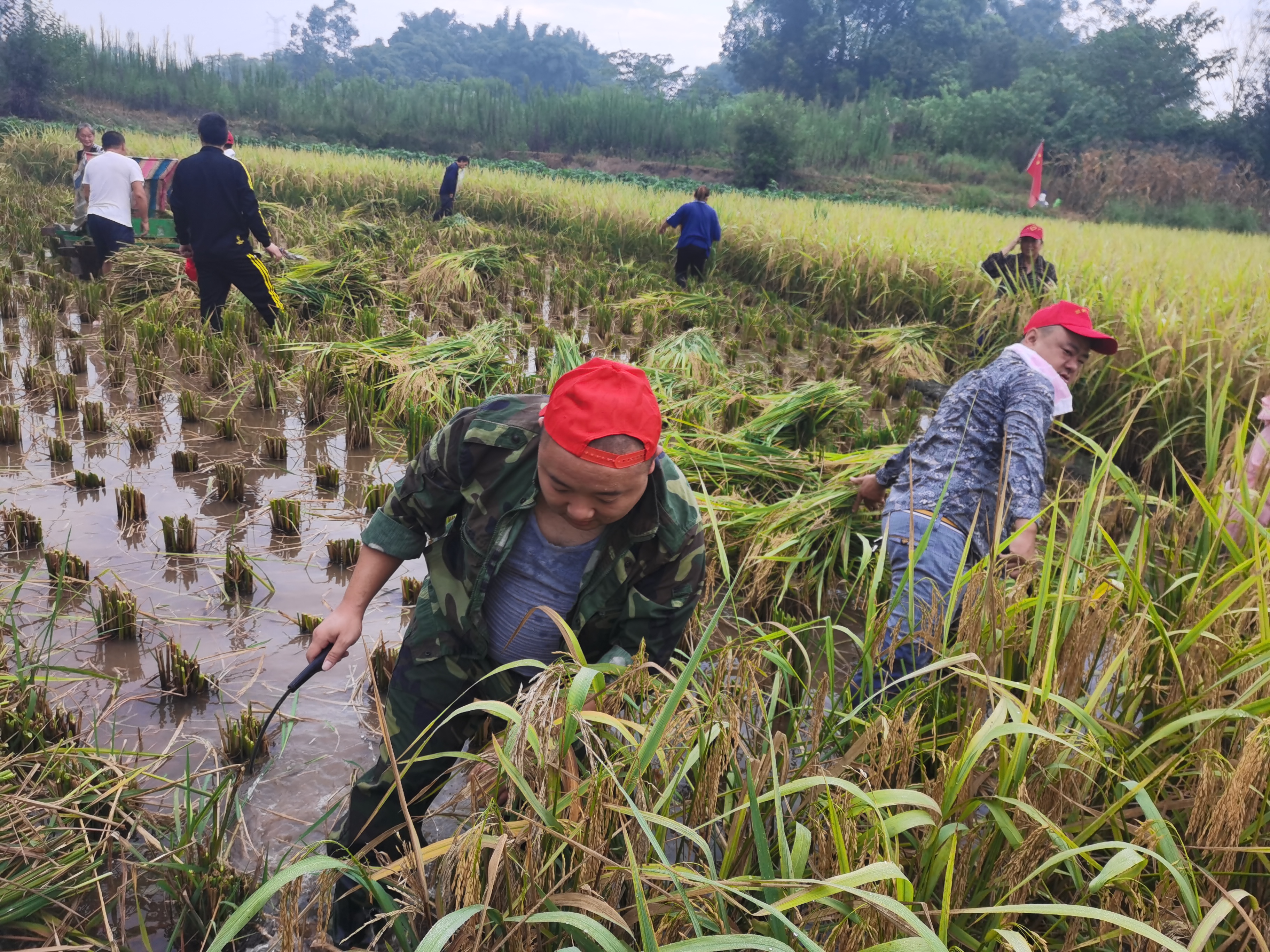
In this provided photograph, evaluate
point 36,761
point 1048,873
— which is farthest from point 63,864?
point 1048,873

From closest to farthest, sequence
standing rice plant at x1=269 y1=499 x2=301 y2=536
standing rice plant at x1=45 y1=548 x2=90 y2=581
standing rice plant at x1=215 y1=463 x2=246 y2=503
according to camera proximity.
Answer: standing rice plant at x1=45 y1=548 x2=90 y2=581
standing rice plant at x1=269 y1=499 x2=301 y2=536
standing rice plant at x1=215 y1=463 x2=246 y2=503

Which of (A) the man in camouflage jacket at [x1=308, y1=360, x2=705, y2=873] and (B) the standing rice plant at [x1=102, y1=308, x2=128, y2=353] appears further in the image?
(B) the standing rice plant at [x1=102, y1=308, x2=128, y2=353]

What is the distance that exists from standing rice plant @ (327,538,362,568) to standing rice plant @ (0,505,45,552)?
1039 millimetres

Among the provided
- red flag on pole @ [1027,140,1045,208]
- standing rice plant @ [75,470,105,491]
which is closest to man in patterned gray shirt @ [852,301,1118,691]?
standing rice plant @ [75,470,105,491]

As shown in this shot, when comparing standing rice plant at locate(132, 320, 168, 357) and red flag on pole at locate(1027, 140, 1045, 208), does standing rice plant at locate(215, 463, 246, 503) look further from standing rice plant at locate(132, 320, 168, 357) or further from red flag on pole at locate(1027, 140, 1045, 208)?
red flag on pole at locate(1027, 140, 1045, 208)

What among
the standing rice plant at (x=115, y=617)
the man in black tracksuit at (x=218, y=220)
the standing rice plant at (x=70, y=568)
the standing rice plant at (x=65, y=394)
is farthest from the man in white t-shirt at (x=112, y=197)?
the standing rice plant at (x=115, y=617)

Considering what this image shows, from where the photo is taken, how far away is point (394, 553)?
5.49 feet

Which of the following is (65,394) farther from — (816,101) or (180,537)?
(816,101)

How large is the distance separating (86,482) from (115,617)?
1.30 metres

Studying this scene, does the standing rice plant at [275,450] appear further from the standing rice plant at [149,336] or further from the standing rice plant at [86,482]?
the standing rice plant at [149,336]

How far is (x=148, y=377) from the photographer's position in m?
4.98

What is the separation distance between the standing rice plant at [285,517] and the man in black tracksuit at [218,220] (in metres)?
2.78

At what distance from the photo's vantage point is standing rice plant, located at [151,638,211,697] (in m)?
2.46

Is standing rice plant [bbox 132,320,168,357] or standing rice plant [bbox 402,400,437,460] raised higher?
standing rice plant [bbox 132,320,168,357]
